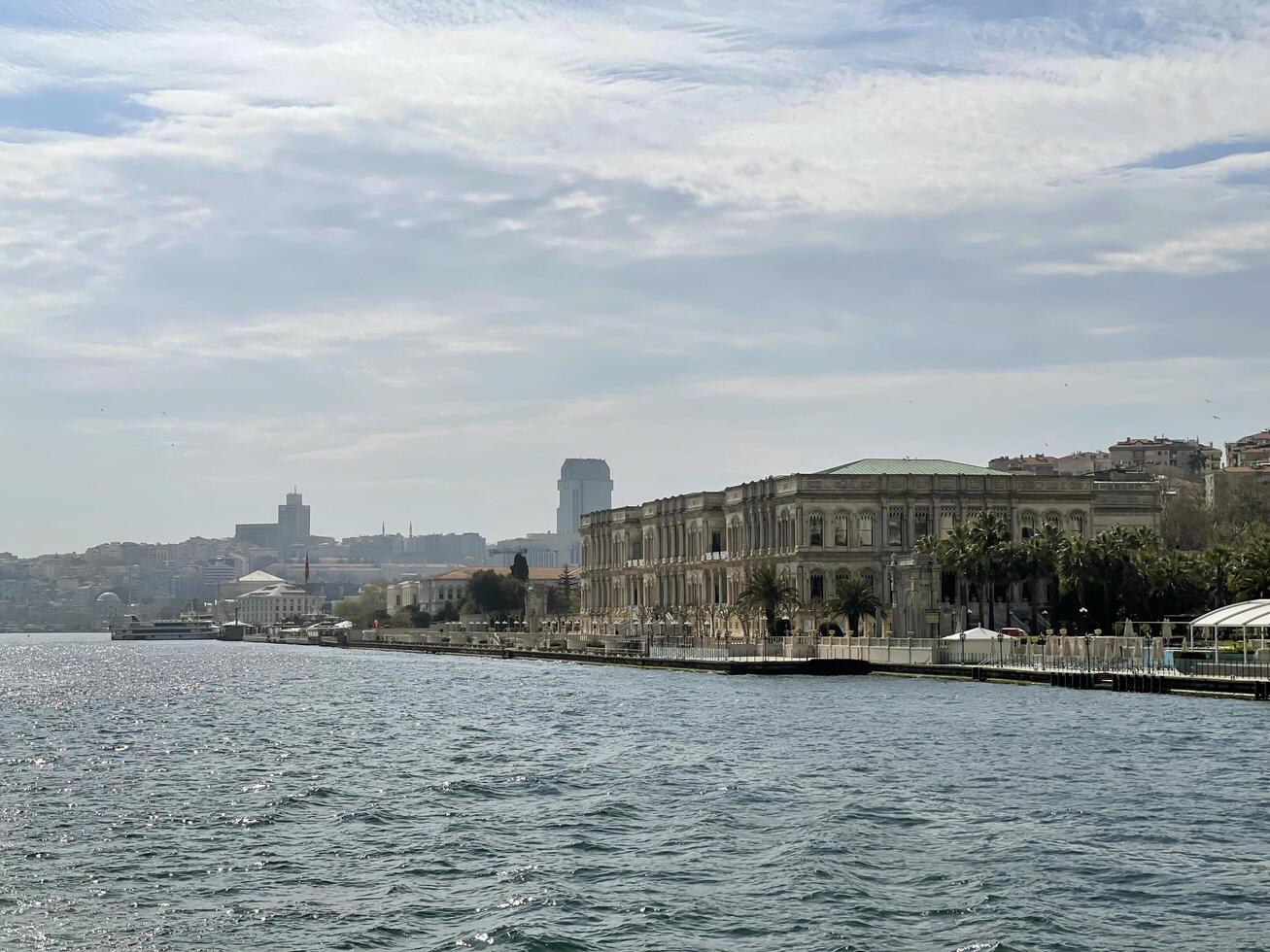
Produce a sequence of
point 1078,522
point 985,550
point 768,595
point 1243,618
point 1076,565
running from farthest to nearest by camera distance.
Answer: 1. point 1078,522
2. point 768,595
3. point 985,550
4. point 1076,565
5. point 1243,618

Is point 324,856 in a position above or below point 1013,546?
below

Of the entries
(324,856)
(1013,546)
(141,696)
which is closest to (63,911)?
(324,856)

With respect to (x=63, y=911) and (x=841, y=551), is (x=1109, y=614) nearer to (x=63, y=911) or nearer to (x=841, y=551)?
(x=841, y=551)

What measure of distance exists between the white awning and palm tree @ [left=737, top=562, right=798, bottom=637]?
2089 inches

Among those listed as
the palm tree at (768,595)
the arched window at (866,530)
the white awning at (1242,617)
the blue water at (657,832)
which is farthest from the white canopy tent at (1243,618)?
the arched window at (866,530)

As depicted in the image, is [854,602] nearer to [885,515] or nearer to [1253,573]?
[885,515]

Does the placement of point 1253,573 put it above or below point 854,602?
above

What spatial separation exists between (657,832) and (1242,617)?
147 ft

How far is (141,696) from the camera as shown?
9544 cm

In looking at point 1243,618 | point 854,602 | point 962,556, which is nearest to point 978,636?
point 962,556

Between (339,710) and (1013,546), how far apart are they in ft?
149

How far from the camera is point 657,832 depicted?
117ft

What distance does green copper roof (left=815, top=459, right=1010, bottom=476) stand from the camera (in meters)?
138

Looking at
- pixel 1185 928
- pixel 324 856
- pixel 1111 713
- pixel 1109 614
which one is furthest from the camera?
pixel 1109 614
